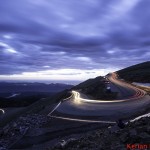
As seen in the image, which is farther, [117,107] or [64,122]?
[117,107]

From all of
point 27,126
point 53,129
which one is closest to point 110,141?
point 53,129

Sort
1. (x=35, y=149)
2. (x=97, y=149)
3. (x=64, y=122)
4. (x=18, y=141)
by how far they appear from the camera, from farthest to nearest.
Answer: (x=64, y=122)
(x=18, y=141)
(x=35, y=149)
(x=97, y=149)

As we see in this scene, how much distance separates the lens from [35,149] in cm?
3052

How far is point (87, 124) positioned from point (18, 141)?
26.5 feet

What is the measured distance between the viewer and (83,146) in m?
22.9

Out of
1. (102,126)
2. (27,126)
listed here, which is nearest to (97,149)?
(102,126)

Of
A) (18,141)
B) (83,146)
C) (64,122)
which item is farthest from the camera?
(64,122)

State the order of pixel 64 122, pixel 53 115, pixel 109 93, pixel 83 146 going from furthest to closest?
pixel 109 93, pixel 53 115, pixel 64 122, pixel 83 146

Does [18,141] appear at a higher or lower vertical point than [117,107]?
lower

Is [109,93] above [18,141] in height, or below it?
above

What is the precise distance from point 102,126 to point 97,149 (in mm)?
14509

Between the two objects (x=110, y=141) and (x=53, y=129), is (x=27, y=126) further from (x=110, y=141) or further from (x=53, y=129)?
(x=110, y=141)

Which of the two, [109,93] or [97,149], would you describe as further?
[109,93]

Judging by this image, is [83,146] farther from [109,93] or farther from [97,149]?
[109,93]
